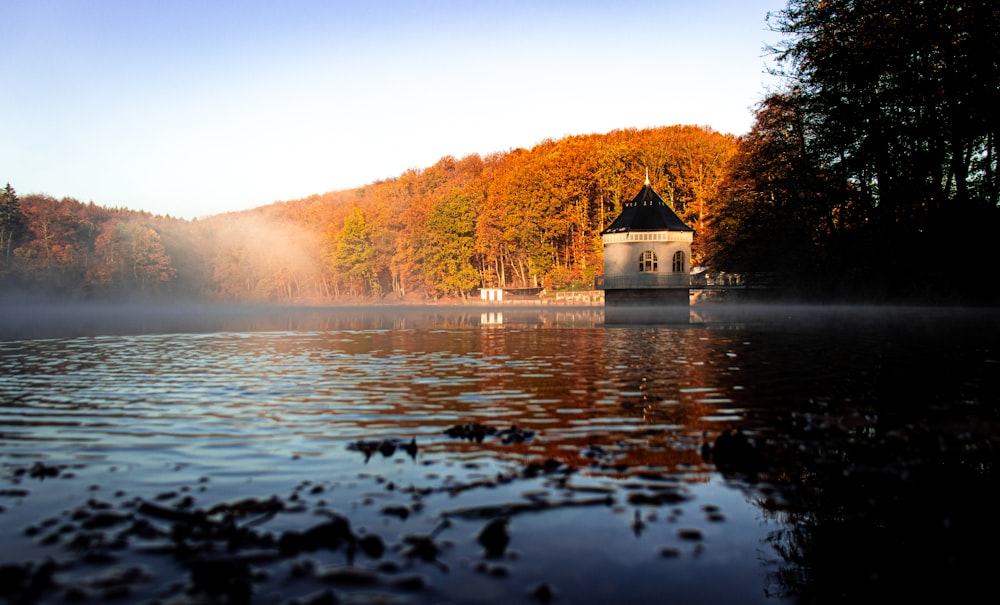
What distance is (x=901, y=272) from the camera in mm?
38469

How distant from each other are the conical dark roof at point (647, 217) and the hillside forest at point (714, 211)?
6.28 metres

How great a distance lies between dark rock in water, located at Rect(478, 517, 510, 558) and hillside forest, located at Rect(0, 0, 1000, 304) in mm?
35219

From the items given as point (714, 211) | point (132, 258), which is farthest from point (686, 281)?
point (132, 258)

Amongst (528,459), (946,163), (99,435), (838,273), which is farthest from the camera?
(838,273)

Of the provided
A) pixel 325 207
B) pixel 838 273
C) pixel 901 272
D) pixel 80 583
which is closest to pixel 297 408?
pixel 80 583

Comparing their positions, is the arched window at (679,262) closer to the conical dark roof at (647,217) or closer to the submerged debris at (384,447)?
the conical dark roof at (647,217)

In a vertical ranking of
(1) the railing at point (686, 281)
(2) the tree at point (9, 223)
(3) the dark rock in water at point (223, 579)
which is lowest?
(3) the dark rock in water at point (223, 579)

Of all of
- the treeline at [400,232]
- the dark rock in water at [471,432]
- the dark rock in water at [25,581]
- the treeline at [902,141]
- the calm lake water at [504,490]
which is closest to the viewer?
the dark rock in water at [25,581]

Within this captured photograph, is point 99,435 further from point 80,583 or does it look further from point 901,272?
point 901,272

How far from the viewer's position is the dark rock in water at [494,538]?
13.7 feet

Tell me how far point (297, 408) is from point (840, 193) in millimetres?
39757

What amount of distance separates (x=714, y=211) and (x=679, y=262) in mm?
13401

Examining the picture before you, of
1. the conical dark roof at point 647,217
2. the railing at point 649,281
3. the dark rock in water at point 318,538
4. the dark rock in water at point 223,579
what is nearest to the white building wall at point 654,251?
the railing at point 649,281

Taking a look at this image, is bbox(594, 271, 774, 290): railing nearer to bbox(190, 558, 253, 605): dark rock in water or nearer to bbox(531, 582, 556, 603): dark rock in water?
bbox(531, 582, 556, 603): dark rock in water
